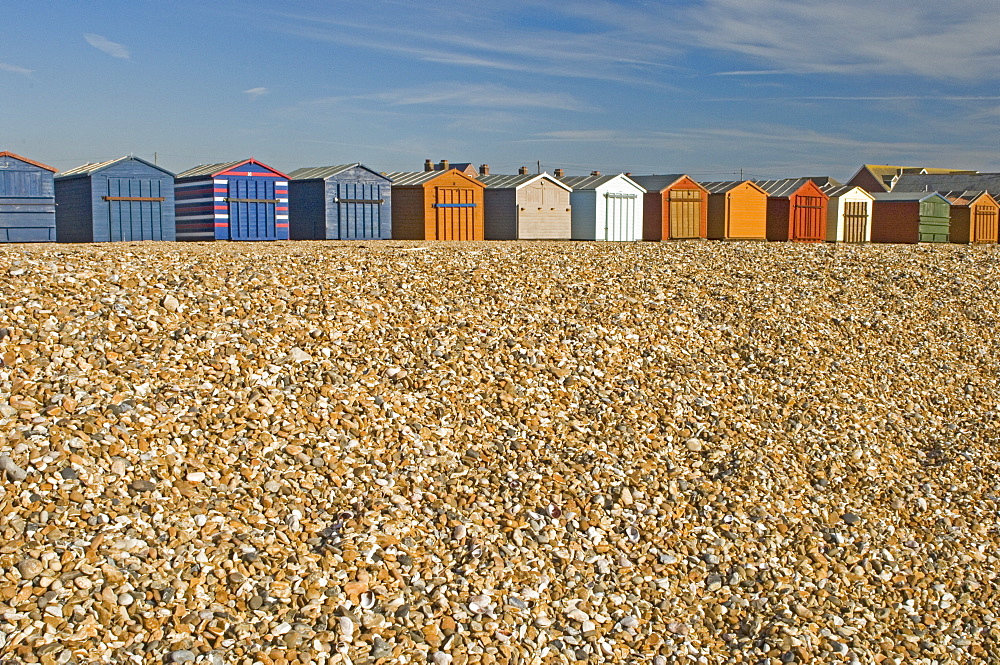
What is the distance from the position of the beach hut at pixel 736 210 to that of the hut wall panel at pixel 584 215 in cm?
621

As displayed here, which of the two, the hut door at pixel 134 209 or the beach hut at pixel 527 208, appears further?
the beach hut at pixel 527 208

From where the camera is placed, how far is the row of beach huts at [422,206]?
27312 millimetres

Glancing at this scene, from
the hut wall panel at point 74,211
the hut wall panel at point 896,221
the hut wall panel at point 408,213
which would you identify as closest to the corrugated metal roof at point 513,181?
the hut wall panel at point 408,213

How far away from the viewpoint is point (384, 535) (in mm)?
7184

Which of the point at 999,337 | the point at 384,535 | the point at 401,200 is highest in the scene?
the point at 401,200

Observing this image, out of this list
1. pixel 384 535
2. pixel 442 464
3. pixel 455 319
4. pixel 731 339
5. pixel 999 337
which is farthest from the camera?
pixel 999 337

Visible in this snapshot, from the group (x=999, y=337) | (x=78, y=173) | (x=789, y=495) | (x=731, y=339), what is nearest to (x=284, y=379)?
(x=789, y=495)

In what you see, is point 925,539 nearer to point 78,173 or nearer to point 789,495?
point 789,495

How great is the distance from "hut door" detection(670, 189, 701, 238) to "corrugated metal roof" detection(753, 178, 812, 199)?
404 cm

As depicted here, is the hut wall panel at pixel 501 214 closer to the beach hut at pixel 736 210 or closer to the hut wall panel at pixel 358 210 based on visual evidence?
the hut wall panel at pixel 358 210

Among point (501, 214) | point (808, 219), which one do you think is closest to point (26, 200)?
point (501, 214)

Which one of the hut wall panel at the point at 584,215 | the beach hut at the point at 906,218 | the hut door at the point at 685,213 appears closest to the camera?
the hut wall panel at the point at 584,215

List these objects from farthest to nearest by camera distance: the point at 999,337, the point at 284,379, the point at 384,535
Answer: the point at 999,337 → the point at 284,379 → the point at 384,535

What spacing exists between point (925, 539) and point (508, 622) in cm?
430
